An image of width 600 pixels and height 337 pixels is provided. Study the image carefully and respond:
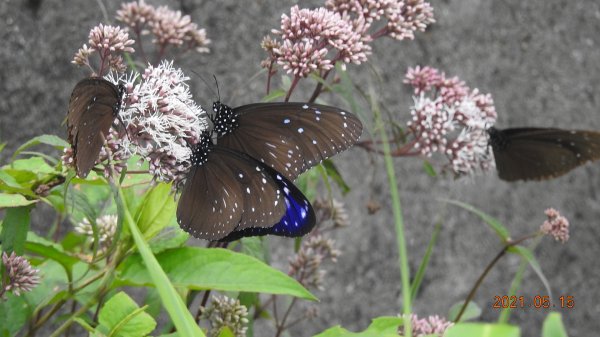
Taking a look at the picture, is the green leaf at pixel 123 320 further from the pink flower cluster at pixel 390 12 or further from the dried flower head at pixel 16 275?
the pink flower cluster at pixel 390 12

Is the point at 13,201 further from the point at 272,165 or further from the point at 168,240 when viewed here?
the point at 272,165

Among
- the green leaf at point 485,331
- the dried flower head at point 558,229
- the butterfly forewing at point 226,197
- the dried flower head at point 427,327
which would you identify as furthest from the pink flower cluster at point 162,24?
the green leaf at point 485,331

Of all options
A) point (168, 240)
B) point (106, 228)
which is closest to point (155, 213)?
point (168, 240)

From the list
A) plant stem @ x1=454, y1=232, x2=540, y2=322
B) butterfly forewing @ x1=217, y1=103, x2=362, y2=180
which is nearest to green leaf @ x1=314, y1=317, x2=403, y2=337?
butterfly forewing @ x1=217, y1=103, x2=362, y2=180

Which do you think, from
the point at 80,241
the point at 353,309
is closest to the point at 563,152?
the point at 353,309

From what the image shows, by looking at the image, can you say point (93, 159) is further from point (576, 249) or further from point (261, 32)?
point (576, 249)

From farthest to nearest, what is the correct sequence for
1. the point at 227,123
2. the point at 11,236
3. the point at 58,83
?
the point at 58,83 < the point at 227,123 < the point at 11,236
